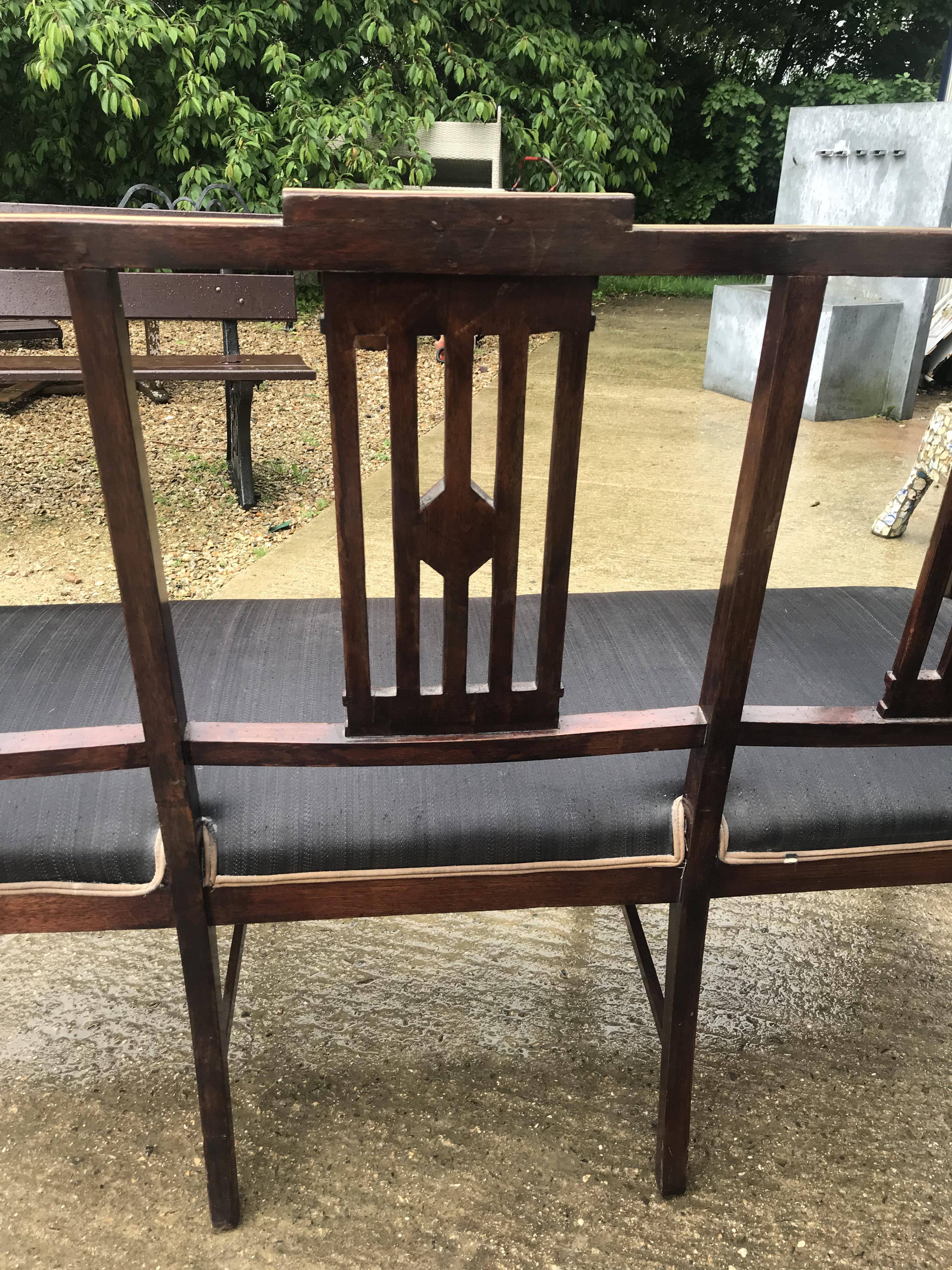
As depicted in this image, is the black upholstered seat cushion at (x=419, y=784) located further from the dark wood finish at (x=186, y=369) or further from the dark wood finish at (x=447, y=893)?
the dark wood finish at (x=186, y=369)

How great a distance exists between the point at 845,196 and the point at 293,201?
5.59 m

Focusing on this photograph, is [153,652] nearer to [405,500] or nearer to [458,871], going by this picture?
[405,500]

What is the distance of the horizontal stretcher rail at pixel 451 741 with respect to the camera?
95 centimetres

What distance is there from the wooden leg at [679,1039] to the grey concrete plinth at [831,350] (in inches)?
166

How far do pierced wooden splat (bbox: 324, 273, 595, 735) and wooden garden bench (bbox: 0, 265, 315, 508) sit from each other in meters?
2.93

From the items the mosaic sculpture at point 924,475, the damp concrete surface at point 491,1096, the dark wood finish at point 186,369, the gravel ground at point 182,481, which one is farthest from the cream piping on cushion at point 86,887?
the dark wood finish at point 186,369

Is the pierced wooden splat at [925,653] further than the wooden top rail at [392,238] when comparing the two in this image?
Yes

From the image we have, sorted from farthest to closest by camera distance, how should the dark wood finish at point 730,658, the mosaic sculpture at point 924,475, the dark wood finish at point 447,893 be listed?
the mosaic sculpture at point 924,475, the dark wood finish at point 447,893, the dark wood finish at point 730,658

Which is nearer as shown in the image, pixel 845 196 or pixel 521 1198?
pixel 521 1198

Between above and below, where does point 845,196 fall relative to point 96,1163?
above

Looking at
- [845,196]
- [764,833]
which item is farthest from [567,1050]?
[845,196]

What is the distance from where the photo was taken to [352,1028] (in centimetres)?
158

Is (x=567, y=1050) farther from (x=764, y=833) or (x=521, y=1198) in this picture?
(x=764, y=833)

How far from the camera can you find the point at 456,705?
987 millimetres
